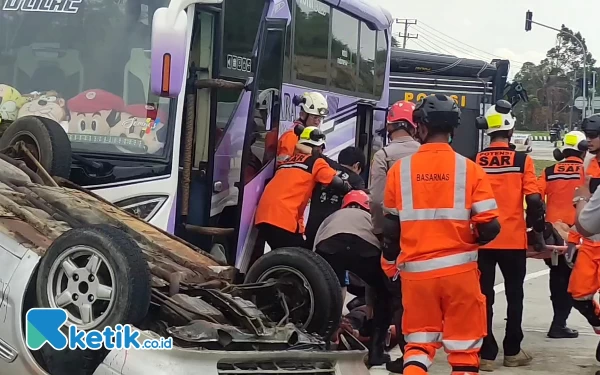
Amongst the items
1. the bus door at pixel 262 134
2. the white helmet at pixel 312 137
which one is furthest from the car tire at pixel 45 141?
the white helmet at pixel 312 137

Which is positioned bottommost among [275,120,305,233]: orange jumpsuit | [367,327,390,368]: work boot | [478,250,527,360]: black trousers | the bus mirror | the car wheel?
[367,327,390,368]: work boot

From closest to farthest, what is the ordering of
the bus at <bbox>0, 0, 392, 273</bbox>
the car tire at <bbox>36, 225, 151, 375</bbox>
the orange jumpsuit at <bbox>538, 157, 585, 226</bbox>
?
the car tire at <bbox>36, 225, 151, 375</bbox>, the bus at <bbox>0, 0, 392, 273</bbox>, the orange jumpsuit at <bbox>538, 157, 585, 226</bbox>

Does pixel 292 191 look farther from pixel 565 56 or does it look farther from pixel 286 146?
pixel 565 56

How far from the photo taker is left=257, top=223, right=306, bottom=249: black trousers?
298 inches

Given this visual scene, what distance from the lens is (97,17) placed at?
6.40m

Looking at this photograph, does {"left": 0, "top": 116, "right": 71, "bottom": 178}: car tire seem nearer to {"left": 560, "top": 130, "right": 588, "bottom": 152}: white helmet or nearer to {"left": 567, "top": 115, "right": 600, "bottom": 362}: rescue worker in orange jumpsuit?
{"left": 567, "top": 115, "right": 600, "bottom": 362}: rescue worker in orange jumpsuit

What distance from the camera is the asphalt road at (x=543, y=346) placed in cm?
702

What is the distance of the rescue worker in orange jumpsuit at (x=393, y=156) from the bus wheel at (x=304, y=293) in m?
1.51

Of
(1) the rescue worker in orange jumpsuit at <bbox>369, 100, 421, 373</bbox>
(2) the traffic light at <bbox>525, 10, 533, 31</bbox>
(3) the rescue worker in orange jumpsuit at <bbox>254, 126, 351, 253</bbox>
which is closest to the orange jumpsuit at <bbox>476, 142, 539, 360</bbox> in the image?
(1) the rescue worker in orange jumpsuit at <bbox>369, 100, 421, 373</bbox>

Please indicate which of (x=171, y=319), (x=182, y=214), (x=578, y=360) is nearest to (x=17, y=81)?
(x=182, y=214)

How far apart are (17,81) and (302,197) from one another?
95.3 inches

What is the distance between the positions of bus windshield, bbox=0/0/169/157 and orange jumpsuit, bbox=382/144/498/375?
200 centimetres

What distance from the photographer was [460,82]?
18203 mm

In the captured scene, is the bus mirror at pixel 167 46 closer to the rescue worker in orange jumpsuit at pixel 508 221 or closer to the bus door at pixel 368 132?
the rescue worker in orange jumpsuit at pixel 508 221
